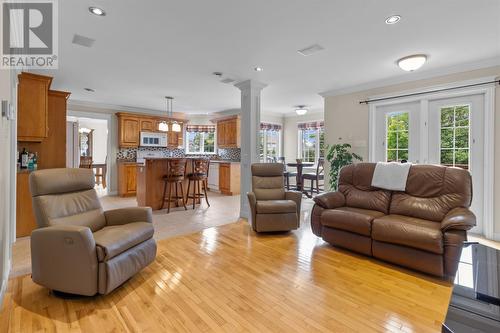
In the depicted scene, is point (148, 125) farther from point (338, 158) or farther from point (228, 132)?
point (338, 158)

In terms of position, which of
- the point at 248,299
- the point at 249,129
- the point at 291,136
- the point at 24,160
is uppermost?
the point at 291,136

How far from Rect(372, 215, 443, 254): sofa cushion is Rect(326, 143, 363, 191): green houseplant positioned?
2000 mm

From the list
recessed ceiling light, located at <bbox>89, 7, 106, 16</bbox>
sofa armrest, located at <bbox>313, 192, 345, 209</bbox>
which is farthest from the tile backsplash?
recessed ceiling light, located at <bbox>89, 7, 106, 16</bbox>

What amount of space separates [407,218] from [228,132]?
558 centimetres

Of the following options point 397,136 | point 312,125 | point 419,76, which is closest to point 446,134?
point 397,136

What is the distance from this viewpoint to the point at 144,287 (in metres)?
2.27

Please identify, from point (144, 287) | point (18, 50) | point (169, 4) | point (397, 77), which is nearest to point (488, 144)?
point (397, 77)

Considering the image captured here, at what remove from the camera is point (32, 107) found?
11.4ft

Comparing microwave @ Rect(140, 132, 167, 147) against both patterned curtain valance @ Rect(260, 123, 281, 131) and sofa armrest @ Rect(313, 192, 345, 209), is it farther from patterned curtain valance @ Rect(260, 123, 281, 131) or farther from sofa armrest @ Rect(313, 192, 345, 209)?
sofa armrest @ Rect(313, 192, 345, 209)

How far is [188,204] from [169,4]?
168 inches

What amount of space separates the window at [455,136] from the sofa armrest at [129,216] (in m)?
4.35

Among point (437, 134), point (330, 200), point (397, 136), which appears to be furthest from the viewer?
point (397, 136)

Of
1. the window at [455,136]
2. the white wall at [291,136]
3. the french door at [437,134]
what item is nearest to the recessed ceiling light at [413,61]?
the french door at [437,134]

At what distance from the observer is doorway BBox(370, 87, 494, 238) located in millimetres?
3606
